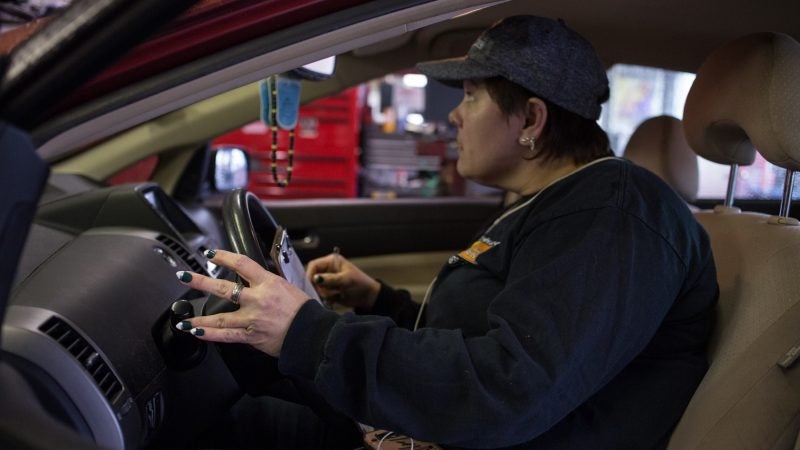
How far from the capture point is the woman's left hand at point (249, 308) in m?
1.05

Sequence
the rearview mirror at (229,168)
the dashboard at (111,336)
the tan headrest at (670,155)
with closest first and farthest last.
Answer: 1. the dashboard at (111,336)
2. the tan headrest at (670,155)
3. the rearview mirror at (229,168)

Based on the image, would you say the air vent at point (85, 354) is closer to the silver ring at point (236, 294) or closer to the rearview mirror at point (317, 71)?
the silver ring at point (236, 294)

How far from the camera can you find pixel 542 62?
136 cm

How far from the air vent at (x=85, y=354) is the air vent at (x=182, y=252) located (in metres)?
0.53

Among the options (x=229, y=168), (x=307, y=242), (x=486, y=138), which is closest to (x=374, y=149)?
(x=307, y=242)

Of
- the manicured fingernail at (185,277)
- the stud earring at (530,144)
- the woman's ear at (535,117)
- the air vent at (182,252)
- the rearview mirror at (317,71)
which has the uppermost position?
the rearview mirror at (317,71)

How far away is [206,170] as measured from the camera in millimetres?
2744

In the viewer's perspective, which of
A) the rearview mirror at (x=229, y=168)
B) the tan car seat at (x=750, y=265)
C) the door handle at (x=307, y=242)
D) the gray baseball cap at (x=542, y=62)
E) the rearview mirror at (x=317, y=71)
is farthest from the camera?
the door handle at (x=307, y=242)

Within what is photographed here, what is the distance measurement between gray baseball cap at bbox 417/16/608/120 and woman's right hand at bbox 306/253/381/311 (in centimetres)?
58

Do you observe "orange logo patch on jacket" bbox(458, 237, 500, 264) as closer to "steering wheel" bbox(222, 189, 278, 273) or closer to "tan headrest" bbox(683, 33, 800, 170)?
"steering wheel" bbox(222, 189, 278, 273)

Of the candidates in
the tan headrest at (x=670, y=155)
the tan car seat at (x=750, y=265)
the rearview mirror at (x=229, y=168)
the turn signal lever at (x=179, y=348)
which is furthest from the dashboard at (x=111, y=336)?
the tan headrest at (x=670, y=155)

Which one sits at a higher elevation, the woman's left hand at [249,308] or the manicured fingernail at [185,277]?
the manicured fingernail at [185,277]

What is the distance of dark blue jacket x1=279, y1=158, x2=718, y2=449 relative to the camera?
3.51 ft

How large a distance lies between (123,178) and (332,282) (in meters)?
1.21
